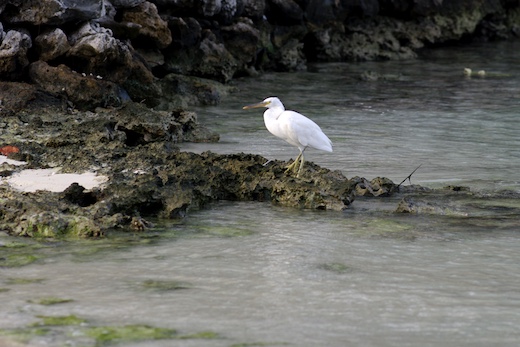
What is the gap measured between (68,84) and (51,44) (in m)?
0.56

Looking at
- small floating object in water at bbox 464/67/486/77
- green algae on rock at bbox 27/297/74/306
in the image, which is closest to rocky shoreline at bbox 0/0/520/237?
green algae on rock at bbox 27/297/74/306

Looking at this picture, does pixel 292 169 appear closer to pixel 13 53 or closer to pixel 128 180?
pixel 128 180

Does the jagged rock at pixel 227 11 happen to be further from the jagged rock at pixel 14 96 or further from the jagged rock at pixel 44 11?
the jagged rock at pixel 14 96

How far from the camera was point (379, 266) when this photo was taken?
240 inches

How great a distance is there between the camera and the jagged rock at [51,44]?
11547 millimetres

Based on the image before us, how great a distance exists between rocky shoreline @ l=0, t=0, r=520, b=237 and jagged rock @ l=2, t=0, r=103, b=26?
0.06 feet

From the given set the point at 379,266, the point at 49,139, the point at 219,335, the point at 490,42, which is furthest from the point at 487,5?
the point at 219,335

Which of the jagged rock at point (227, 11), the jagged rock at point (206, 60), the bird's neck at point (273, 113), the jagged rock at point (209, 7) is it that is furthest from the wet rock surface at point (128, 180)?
the jagged rock at point (227, 11)

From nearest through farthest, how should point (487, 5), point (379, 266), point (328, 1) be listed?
1. point (379, 266)
2. point (328, 1)
3. point (487, 5)

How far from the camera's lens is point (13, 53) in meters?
11.2

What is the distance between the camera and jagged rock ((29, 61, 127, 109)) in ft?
37.5

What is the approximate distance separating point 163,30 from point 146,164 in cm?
598

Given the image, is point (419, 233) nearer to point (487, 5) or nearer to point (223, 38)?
point (223, 38)

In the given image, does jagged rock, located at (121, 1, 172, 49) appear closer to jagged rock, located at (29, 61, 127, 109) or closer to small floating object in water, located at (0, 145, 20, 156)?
jagged rock, located at (29, 61, 127, 109)
